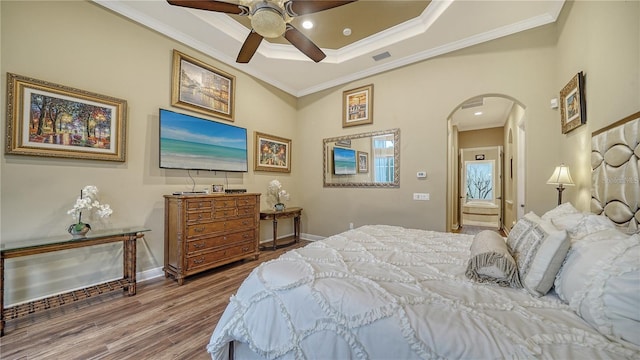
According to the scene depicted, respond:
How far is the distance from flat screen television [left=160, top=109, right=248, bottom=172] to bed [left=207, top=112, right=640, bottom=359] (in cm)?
248

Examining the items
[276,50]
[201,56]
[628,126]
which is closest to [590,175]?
[628,126]

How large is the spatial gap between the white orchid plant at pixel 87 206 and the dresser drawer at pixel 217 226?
81cm

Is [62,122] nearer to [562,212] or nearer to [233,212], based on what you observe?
[233,212]

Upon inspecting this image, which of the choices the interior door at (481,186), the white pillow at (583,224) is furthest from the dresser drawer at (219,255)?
the interior door at (481,186)

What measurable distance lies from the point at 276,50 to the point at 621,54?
12.3 feet

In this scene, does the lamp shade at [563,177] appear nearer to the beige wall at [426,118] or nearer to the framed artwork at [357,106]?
the beige wall at [426,118]

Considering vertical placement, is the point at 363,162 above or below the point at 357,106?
below

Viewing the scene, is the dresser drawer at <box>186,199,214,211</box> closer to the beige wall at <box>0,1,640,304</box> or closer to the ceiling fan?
the beige wall at <box>0,1,640,304</box>

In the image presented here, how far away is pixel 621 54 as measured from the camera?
1.57 m

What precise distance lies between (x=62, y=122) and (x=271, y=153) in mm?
2752

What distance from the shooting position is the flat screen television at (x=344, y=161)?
173 inches

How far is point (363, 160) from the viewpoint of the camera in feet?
14.0

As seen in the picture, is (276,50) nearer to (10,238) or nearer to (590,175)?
(10,238)

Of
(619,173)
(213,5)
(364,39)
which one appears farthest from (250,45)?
(619,173)
